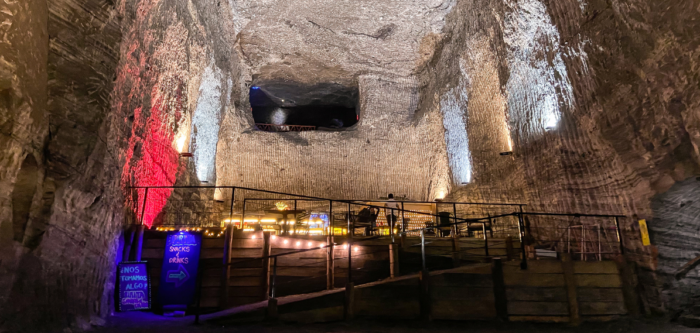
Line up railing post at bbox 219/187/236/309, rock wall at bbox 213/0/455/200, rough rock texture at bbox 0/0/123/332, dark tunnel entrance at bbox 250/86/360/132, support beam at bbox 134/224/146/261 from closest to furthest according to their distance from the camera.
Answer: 1. rough rock texture at bbox 0/0/123/332
2. railing post at bbox 219/187/236/309
3. support beam at bbox 134/224/146/261
4. rock wall at bbox 213/0/455/200
5. dark tunnel entrance at bbox 250/86/360/132

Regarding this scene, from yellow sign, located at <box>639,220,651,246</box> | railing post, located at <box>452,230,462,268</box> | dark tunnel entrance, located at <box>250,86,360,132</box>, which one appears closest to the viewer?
yellow sign, located at <box>639,220,651,246</box>

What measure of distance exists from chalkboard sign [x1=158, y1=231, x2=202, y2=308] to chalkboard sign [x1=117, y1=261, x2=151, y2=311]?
0.26 meters

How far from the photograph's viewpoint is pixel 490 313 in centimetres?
577

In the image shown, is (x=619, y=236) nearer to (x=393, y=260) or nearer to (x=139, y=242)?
(x=393, y=260)

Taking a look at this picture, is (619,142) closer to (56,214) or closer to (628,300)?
(628,300)

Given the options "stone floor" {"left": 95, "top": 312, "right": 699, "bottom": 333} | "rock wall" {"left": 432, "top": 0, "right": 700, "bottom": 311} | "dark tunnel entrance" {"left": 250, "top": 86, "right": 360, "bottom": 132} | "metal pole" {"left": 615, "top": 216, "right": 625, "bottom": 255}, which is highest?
"dark tunnel entrance" {"left": 250, "top": 86, "right": 360, "bottom": 132}

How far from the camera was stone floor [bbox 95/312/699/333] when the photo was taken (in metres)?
5.14

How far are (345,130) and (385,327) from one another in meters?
8.77

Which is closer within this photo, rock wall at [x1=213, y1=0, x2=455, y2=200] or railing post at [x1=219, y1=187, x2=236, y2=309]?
railing post at [x1=219, y1=187, x2=236, y2=309]

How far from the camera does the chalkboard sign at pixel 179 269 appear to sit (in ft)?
21.3

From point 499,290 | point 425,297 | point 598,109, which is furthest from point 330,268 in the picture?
point 598,109

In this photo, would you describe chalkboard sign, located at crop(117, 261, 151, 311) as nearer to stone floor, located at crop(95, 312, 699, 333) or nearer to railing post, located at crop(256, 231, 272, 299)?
stone floor, located at crop(95, 312, 699, 333)

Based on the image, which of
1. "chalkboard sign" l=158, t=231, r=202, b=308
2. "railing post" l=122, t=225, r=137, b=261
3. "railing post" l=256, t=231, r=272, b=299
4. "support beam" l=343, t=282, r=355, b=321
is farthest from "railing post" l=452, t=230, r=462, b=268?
"railing post" l=122, t=225, r=137, b=261

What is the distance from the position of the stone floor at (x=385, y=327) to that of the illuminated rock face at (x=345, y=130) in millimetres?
493
